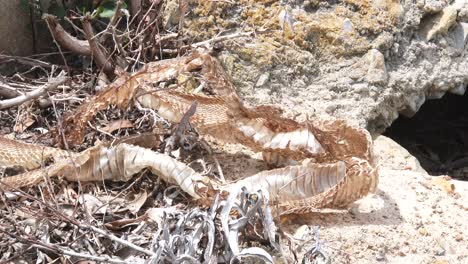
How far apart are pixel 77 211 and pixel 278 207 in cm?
50

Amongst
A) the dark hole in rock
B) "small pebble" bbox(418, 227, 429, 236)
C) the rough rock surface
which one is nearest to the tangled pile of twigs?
the rough rock surface

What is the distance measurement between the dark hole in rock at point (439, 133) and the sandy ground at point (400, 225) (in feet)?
3.84

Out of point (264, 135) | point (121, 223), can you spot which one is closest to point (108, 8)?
point (264, 135)

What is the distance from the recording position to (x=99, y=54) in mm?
2596

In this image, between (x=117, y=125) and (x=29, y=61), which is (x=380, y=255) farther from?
(x=29, y=61)

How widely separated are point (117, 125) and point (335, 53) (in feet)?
2.69

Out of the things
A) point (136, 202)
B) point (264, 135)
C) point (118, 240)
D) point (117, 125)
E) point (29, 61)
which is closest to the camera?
point (118, 240)

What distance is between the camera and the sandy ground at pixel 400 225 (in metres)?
2.12

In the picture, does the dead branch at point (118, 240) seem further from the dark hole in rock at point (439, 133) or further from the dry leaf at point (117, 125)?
the dark hole in rock at point (439, 133)

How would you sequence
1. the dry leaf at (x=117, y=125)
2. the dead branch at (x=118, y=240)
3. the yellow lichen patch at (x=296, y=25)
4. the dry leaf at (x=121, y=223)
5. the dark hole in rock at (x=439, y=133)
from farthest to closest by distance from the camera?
the dark hole in rock at (x=439, y=133), the yellow lichen patch at (x=296, y=25), the dry leaf at (x=117, y=125), the dry leaf at (x=121, y=223), the dead branch at (x=118, y=240)

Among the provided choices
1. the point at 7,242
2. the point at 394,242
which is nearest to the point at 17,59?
the point at 7,242

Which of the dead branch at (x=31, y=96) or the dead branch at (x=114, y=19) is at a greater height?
the dead branch at (x=114, y=19)

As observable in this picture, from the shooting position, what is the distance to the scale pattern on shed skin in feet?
7.17

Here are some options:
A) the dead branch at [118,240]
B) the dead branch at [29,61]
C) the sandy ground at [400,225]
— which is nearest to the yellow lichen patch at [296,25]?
the dead branch at [29,61]
